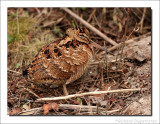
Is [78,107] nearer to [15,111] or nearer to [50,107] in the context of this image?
[50,107]

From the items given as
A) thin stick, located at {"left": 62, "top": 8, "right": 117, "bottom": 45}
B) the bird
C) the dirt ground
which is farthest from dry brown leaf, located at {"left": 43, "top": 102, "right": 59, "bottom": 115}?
thin stick, located at {"left": 62, "top": 8, "right": 117, "bottom": 45}

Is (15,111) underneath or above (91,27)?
underneath

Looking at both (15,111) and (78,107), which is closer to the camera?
(78,107)

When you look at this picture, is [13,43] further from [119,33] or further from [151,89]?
[151,89]

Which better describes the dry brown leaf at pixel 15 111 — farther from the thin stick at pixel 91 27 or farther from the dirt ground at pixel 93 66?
the thin stick at pixel 91 27

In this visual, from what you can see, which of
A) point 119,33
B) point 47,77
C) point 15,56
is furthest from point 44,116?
point 119,33

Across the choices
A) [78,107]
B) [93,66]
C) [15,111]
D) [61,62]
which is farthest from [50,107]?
[93,66]

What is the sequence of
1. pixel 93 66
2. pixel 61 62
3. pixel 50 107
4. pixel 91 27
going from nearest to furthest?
1. pixel 50 107
2. pixel 61 62
3. pixel 93 66
4. pixel 91 27
